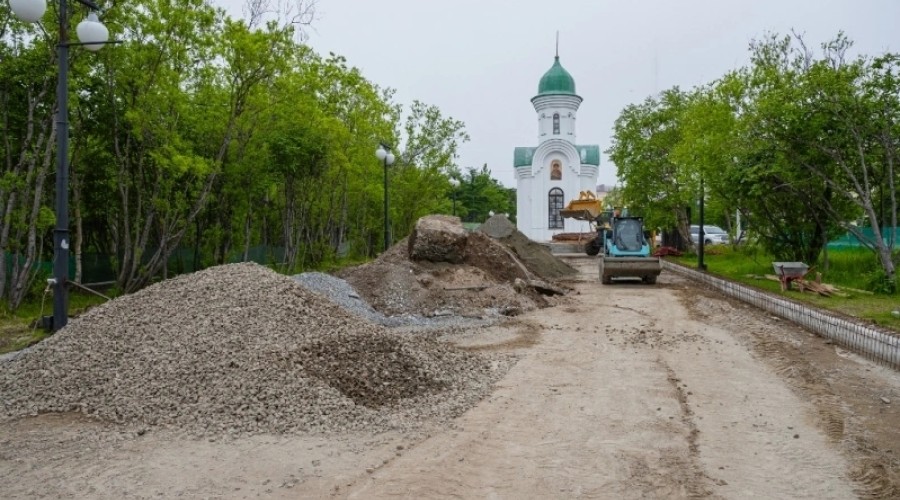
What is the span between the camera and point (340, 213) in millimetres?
27797

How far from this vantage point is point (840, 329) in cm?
992

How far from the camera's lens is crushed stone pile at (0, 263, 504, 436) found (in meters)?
5.95

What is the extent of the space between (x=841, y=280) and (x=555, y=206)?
113 ft

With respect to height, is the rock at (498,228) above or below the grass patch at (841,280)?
above

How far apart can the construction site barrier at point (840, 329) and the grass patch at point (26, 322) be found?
11550mm

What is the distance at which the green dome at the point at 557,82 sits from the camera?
1991 inches

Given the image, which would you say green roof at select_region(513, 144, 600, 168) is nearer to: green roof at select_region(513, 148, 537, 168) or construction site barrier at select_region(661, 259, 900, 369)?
green roof at select_region(513, 148, 537, 168)

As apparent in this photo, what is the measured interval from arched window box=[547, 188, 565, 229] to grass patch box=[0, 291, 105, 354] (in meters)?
39.5

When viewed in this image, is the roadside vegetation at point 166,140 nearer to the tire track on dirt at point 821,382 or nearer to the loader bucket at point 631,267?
the loader bucket at point 631,267

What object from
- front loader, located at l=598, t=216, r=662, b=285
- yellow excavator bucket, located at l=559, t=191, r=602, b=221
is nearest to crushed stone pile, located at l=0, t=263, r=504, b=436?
front loader, located at l=598, t=216, r=662, b=285

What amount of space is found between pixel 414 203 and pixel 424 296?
18.3 metres

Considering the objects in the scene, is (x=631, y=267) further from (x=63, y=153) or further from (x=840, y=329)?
(x=63, y=153)

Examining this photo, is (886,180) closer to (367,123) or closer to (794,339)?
(794,339)

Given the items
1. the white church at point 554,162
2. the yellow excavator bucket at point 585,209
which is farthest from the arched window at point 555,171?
the yellow excavator bucket at point 585,209
